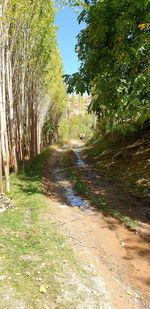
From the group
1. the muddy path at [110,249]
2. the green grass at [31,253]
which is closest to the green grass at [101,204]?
the muddy path at [110,249]

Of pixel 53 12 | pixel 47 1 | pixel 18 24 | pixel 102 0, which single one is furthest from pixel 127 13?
pixel 53 12

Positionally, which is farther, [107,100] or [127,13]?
[107,100]

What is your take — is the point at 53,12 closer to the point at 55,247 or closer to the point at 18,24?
the point at 18,24

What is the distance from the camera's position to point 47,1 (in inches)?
787

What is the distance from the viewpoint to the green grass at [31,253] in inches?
235

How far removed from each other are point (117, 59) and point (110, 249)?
20.8 ft

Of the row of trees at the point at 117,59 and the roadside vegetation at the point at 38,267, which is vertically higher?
the row of trees at the point at 117,59

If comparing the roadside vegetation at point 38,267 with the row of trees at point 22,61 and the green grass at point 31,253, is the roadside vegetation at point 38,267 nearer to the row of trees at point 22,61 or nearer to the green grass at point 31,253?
the green grass at point 31,253

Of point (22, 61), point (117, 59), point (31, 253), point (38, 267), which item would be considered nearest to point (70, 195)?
point (117, 59)

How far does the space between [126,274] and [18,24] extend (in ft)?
47.2

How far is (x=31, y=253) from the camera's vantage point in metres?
7.54

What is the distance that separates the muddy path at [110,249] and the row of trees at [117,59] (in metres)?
3.29

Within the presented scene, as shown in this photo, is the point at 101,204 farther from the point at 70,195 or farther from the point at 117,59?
the point at 117,59

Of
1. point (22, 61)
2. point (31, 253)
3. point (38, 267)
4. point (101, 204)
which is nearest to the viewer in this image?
point (38, 267)
